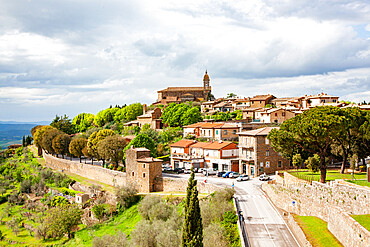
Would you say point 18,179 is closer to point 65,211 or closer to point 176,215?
point 65,211

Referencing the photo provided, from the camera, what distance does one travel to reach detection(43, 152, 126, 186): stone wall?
4869cm

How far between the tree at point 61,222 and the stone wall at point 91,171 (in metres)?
8.38

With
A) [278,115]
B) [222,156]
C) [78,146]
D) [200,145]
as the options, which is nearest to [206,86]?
[278,115]

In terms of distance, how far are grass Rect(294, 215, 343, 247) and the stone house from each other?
→ 2088 cm

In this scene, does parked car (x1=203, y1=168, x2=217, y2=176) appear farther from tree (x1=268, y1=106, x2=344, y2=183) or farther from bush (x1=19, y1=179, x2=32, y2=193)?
bush (x1=19, y1=179, x2=32, y2=193)

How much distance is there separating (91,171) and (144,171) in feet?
63.3

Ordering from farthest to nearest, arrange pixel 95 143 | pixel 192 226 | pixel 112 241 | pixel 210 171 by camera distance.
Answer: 1. pixel 95 143
2. pixel 210 171
3. pixel 112 241
4. pixel 192 226

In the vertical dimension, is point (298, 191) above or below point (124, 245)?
above

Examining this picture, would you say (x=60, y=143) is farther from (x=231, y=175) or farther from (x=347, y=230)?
(x=347, y=230)

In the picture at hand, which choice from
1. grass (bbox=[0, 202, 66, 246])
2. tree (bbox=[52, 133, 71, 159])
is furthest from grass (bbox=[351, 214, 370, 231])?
tree (bbox=[52, 133, 71, 159])

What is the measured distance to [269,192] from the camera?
32094mm

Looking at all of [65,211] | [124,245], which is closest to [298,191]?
[124,245]

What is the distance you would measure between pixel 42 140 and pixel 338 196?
74639 millimetres

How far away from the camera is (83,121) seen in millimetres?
113438
